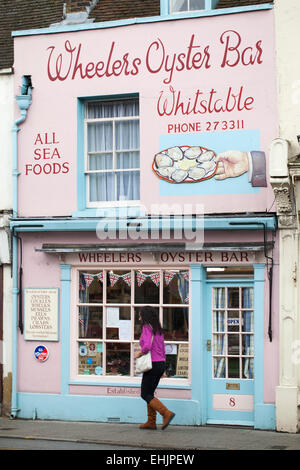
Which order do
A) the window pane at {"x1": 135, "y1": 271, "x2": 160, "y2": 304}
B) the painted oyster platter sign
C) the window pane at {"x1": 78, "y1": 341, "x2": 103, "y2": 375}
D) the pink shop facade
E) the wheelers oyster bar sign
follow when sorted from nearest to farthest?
the pink shop facade → the wheelers oyster bar sign → the painted oyster platter sign → the window pane at {"x1": 135, "y1": 271, "x2": 160, "y2": 304} → the window pane at {"x1": 78, "y1": 341, "x2": 103, "y2": 375}

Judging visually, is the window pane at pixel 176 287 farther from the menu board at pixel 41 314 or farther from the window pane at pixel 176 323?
the menu board at pixel 41 314

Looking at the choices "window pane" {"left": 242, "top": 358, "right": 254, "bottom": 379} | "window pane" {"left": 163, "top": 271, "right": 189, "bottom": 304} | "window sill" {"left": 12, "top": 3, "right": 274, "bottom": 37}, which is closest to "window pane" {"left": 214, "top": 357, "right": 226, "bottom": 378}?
"window pane" {"left": 242, "top": 358, "right": 254, "bottom": 379}

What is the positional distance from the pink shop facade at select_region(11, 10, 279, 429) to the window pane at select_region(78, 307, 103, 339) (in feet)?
0.08

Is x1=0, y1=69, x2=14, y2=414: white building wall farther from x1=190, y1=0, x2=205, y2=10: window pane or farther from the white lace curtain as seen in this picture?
x1=190, y1=0, x2=205, y2=10: window pane

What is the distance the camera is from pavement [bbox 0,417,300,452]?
461 inches

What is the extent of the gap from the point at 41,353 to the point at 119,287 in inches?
70.8

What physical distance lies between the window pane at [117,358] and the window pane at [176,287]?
3.67ft

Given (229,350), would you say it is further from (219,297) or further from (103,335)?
(103,335)

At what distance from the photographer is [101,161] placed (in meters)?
14.9

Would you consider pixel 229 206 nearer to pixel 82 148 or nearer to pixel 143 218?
pixel 143 218

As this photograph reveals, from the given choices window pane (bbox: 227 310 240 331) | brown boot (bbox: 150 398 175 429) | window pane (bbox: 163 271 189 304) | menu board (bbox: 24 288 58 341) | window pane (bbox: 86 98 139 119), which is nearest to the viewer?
brown boot (bbox: 150 398 175 429)

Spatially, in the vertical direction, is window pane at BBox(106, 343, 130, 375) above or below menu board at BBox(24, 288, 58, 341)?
below

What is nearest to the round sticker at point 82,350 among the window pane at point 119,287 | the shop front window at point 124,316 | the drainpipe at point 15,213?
the shop front window at point 124,316

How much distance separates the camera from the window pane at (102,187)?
14820mm
